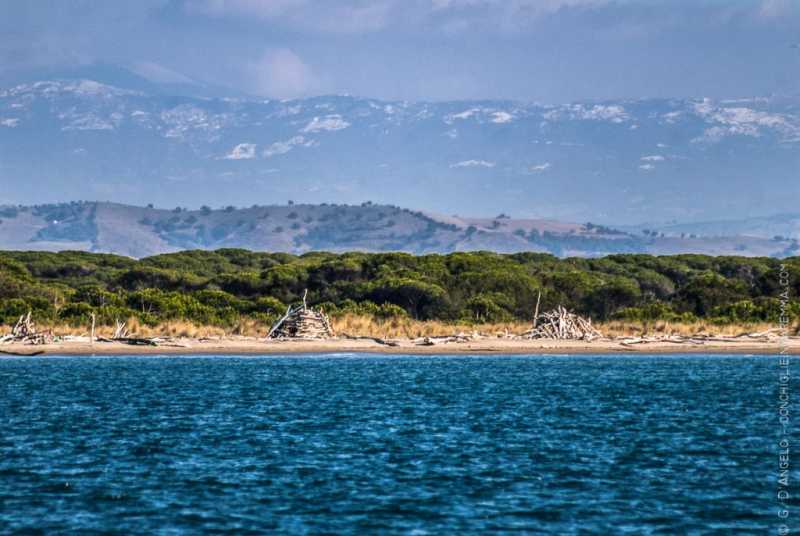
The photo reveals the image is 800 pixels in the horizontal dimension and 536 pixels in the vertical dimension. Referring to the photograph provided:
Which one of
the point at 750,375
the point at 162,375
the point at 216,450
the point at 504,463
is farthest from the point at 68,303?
Result: the point at 504,463

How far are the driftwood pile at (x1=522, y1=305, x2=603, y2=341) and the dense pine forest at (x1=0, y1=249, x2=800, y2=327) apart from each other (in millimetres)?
5910

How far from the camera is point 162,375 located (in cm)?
4972

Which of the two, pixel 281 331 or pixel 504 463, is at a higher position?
pixel 281 331

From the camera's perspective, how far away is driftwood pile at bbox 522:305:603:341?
6038 centimetres

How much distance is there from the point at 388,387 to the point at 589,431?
12.9m

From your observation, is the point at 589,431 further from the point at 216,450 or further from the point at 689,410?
the point at 216,450

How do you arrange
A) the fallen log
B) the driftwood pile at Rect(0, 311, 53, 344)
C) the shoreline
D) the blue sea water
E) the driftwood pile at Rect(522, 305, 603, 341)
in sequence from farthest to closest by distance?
the driftwood pile at Rect(522, 305, 603, 341) < the shoreline < the driftwood pile at Rect(0, 311, 53, 344) < the fallen log < the blue sea water

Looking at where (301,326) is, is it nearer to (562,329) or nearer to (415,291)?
(415,291)

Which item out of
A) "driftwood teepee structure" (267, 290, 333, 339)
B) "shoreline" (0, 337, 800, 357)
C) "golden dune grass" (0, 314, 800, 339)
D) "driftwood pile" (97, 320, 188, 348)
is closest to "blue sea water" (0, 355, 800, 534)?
Answer: "driftwood pile" (97, 320, 188, 348)

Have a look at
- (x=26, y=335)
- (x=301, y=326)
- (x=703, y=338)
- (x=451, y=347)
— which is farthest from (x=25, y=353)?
(x=703, y=338)

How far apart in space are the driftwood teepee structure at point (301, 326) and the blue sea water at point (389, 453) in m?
10.6

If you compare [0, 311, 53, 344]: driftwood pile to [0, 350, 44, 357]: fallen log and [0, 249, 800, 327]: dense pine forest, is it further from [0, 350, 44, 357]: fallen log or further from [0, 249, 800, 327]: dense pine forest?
[0, 249, 800, 327]: dense pine forest

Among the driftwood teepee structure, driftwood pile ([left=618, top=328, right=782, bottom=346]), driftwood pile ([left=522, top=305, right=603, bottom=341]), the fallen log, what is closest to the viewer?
the fallen log

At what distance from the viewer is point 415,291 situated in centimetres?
7044
